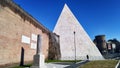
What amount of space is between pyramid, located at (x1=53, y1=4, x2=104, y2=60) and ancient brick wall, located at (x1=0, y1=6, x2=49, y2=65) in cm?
1214

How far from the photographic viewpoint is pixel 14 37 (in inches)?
473

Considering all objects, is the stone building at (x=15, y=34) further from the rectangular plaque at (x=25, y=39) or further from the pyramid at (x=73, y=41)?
the pyramid at (x=73, y=41)

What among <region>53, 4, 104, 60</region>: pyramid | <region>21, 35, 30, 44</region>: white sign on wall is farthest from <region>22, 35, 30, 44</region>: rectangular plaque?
<region>53, 4, 104, 60</region>: pyramid

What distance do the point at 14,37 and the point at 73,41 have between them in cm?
1711

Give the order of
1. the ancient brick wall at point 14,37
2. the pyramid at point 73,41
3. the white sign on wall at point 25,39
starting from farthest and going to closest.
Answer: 1. the pyramid at point 73,41
2. the white sign on wall at point 25,39
3. the ancient brick wall at point 14,37

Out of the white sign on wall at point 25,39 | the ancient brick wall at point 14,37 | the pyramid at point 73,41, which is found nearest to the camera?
the ancient brick wall at point 14,37

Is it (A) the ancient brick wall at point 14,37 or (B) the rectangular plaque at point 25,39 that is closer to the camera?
(A) the ancient brick wall at point 14,37

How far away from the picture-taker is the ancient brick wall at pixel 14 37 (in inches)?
413

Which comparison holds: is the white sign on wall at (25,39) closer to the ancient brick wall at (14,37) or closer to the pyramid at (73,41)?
the ancient brick wall at (14,37)

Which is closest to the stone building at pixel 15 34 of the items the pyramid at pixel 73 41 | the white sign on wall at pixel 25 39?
the white sign on wall at pixel 25 39

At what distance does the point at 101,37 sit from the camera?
65.2 m

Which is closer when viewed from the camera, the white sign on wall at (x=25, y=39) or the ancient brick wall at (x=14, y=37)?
the ancient brick wall at (x=14, y=37)

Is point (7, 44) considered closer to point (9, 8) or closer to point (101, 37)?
point (9, 8)

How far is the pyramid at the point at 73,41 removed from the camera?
27141 mm
